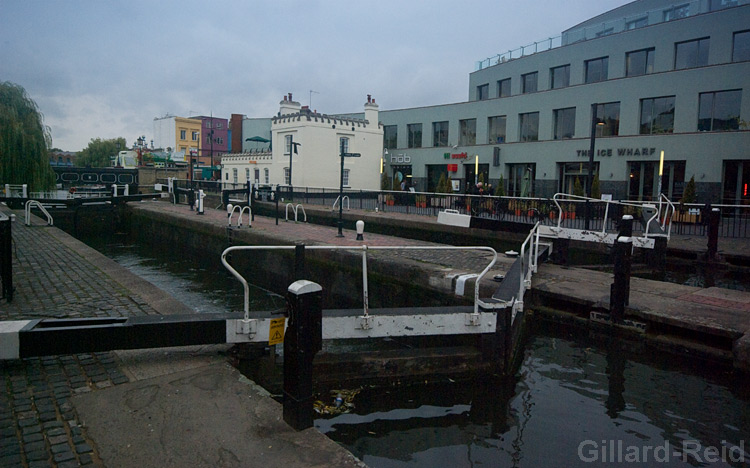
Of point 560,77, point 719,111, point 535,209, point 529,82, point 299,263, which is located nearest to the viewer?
point 299,263

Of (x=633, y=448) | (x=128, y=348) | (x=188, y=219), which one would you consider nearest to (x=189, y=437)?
(x=128, y=348)

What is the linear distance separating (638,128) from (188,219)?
78.4ft

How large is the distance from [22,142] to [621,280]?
30537 mm

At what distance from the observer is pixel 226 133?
3428 inches

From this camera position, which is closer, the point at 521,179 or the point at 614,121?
the point at 614,121

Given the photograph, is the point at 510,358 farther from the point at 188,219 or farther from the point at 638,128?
the point at 638,128

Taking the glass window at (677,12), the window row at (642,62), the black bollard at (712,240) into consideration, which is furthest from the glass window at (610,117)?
the black bollard at (712,240)

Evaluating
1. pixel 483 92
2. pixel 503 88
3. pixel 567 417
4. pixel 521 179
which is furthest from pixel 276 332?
pixel 483 92

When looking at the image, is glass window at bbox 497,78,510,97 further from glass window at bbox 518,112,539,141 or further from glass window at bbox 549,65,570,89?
glass window at bbox 549,65,570,89

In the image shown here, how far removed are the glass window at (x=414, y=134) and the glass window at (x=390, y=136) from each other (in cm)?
155

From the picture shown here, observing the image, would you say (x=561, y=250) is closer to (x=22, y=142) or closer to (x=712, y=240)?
(x=712, y=240)

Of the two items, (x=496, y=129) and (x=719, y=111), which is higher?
(x=496, y=129)

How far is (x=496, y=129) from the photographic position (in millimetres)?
35656

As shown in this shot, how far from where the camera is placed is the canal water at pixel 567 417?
4.90 m
